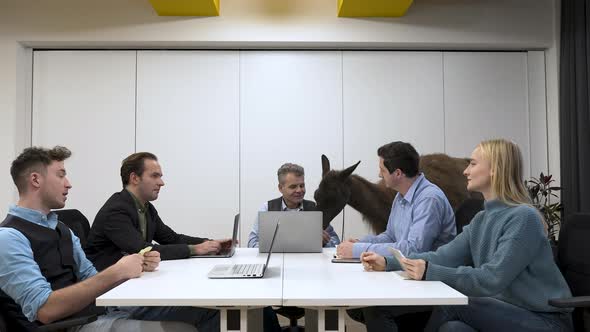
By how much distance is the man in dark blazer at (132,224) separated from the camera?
279 centimetres

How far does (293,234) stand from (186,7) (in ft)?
9.58

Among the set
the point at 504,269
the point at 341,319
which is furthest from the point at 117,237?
the point at 504,269

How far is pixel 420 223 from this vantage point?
2795 millimetres

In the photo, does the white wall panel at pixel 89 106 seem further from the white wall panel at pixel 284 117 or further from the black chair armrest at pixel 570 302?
the black chair armrest at pixel 570 302

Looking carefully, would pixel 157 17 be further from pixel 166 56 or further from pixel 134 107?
pixel 134 107

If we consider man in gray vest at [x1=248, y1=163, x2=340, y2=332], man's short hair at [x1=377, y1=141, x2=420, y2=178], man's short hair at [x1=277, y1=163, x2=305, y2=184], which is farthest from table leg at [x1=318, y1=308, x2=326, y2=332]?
man's short hair at [x1=277, y1=163, x2=305, y2=184]

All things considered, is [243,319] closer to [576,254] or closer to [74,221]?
[576,254]

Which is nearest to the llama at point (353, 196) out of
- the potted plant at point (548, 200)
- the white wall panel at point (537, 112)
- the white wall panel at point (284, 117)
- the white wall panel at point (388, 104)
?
the white wall panel at point (284, 117)

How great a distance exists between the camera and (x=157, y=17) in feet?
17.5

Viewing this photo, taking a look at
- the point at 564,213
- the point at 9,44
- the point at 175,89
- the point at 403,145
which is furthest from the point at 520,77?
the point at 9,44

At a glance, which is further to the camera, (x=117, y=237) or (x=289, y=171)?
(x=289, y=171)

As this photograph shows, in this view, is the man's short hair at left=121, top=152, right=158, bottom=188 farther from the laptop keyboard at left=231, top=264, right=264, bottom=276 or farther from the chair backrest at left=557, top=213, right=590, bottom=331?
the chair backrest at left=557, top=213, right=590, bottom=331

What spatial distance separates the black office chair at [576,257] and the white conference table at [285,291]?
0.81m

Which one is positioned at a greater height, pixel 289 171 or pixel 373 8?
pixel 373 8
